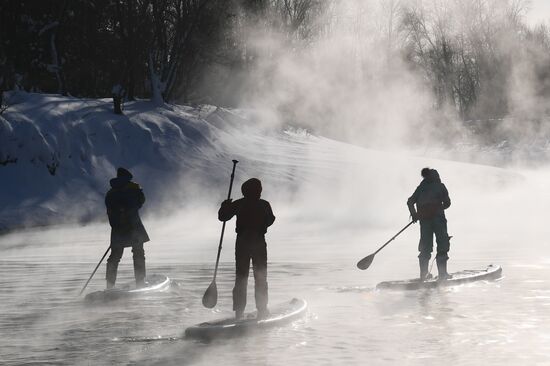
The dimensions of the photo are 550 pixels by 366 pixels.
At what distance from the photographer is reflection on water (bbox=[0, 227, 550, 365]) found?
9242 mm

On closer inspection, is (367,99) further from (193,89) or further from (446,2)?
(446,2)

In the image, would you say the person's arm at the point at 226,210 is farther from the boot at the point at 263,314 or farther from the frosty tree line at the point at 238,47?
the frosty tree line at the point at 238,47

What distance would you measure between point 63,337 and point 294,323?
7.62ft

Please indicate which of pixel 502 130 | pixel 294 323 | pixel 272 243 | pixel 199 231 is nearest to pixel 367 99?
pixel 502 130

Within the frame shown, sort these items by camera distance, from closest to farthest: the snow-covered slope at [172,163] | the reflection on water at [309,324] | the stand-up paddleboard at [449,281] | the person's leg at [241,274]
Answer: the reflection on water at [309,324], the person's leg at [241,274], the stand-up paddleboard at [449,281], the snow-covered slope at [172,163]

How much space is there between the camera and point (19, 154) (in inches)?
1442

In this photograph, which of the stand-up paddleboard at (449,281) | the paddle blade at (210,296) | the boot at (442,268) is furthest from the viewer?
the boot at (442,268)

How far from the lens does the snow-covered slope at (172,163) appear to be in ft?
116

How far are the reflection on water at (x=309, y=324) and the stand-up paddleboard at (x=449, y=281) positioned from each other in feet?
0.71

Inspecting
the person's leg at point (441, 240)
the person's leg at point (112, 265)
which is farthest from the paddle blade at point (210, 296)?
the person's leg at point (441, 240)

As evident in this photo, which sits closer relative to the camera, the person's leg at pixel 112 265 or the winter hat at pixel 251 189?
the winter hat at pixel 251 189

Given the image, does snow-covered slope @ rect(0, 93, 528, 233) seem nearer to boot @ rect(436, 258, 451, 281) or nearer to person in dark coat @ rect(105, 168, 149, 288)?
person in dark coat @ rect(105, 168, 149, 288)

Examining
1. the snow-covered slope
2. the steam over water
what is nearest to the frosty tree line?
the snow-covered slope

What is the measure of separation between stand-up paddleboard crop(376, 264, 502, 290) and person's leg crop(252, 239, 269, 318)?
3604 mm
